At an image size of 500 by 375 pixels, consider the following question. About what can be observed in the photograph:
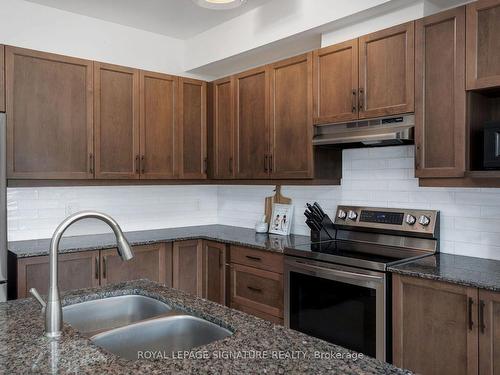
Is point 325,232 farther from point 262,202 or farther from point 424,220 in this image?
point 262,202

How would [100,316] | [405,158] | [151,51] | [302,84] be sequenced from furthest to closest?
[151,51] < [302,84] < [405,158] < [100,316]

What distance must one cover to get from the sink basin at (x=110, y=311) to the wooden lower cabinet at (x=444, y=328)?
1290mm

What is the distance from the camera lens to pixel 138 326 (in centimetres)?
142

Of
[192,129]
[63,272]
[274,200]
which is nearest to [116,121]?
[192,129]

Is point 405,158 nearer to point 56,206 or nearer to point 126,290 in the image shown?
point 126,290

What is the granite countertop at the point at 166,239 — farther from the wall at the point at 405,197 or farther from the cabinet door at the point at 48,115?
the cabinet door at the point at 48,115

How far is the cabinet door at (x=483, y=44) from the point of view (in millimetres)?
2107

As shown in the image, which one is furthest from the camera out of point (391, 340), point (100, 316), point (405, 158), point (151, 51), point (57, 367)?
point (151, 51)

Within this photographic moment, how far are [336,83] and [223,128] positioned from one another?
1.26 metres

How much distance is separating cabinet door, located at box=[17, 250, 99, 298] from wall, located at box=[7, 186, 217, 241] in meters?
0.60

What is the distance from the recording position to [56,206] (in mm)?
3396

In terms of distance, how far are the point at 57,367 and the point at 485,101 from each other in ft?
8.00

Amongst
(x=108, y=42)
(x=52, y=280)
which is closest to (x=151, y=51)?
(x=108, y=42)

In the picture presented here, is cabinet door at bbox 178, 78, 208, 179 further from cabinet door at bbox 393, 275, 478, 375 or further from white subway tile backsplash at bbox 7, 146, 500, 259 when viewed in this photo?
cabinet door at bbox 393, 275, 478, 375
